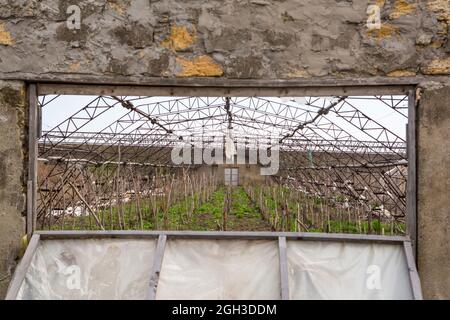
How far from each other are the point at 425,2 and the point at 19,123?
315cm

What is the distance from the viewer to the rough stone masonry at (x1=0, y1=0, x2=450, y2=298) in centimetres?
318

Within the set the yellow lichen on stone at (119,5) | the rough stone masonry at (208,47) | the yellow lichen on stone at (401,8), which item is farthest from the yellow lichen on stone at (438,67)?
the yellow lichen on stone at (119,5)

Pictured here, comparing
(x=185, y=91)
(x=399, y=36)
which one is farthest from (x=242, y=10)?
(x=399, y=36)

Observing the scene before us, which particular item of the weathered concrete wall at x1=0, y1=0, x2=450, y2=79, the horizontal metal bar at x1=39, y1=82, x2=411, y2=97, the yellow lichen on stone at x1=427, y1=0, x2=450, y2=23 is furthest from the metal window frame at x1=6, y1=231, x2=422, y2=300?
the yellow lichen on stone at x1=427, y1=0, x2=450, y2=23

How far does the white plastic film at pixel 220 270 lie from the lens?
2916 millimetres

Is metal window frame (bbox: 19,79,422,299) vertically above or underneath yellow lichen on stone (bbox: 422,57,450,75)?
underneath

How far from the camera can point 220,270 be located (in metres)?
3.02

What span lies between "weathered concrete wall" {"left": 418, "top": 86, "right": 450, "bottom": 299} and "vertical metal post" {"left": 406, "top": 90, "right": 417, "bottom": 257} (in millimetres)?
34

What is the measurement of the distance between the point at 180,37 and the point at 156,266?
170 cm

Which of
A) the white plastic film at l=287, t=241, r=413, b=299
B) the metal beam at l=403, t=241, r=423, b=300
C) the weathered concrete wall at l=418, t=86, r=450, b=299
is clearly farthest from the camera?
the weathered concrete wall at l=418, t=86, r=450, b=299

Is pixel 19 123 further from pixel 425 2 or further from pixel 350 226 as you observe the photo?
pixel 350 226

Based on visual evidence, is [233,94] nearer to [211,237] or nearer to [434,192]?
[211,237]

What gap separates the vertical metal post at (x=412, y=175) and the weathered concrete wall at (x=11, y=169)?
2.85m

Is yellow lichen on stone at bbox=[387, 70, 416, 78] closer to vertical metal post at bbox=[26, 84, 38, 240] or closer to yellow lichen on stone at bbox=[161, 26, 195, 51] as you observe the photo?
yellow lichen on stone at bbox=[161, 26, 195, 51]
